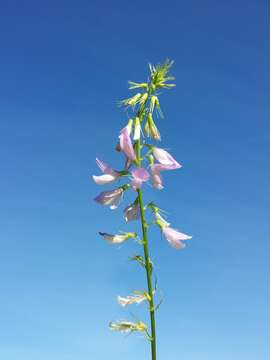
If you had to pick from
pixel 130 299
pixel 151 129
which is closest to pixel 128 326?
pixel 130 299

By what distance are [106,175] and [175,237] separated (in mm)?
1089

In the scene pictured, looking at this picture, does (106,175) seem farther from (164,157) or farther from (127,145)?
(164,157)

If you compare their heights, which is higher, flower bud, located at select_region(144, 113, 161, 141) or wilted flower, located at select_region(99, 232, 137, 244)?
flower bud, located at select_region(144, 113, 161, 141)

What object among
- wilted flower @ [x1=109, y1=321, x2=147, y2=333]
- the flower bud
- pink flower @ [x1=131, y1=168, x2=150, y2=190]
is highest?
the flower bud

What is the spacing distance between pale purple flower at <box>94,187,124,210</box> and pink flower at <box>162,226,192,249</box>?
64cm

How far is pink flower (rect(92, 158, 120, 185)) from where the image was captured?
580 centimetres

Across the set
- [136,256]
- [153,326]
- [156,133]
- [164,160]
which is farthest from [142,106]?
[153,326]

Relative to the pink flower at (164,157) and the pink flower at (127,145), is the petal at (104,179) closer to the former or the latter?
the pink flower at (127,145)

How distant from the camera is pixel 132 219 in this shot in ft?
18.2

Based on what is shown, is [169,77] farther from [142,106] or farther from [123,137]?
[123,137]

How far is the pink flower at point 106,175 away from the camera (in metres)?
5.80

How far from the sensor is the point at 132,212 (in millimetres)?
5480

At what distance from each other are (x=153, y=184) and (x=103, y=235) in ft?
2.78

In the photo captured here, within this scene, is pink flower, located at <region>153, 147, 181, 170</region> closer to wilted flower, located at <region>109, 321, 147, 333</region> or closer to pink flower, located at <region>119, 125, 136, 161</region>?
pink flower, located at <region>119, 125, 136, 161</region>
